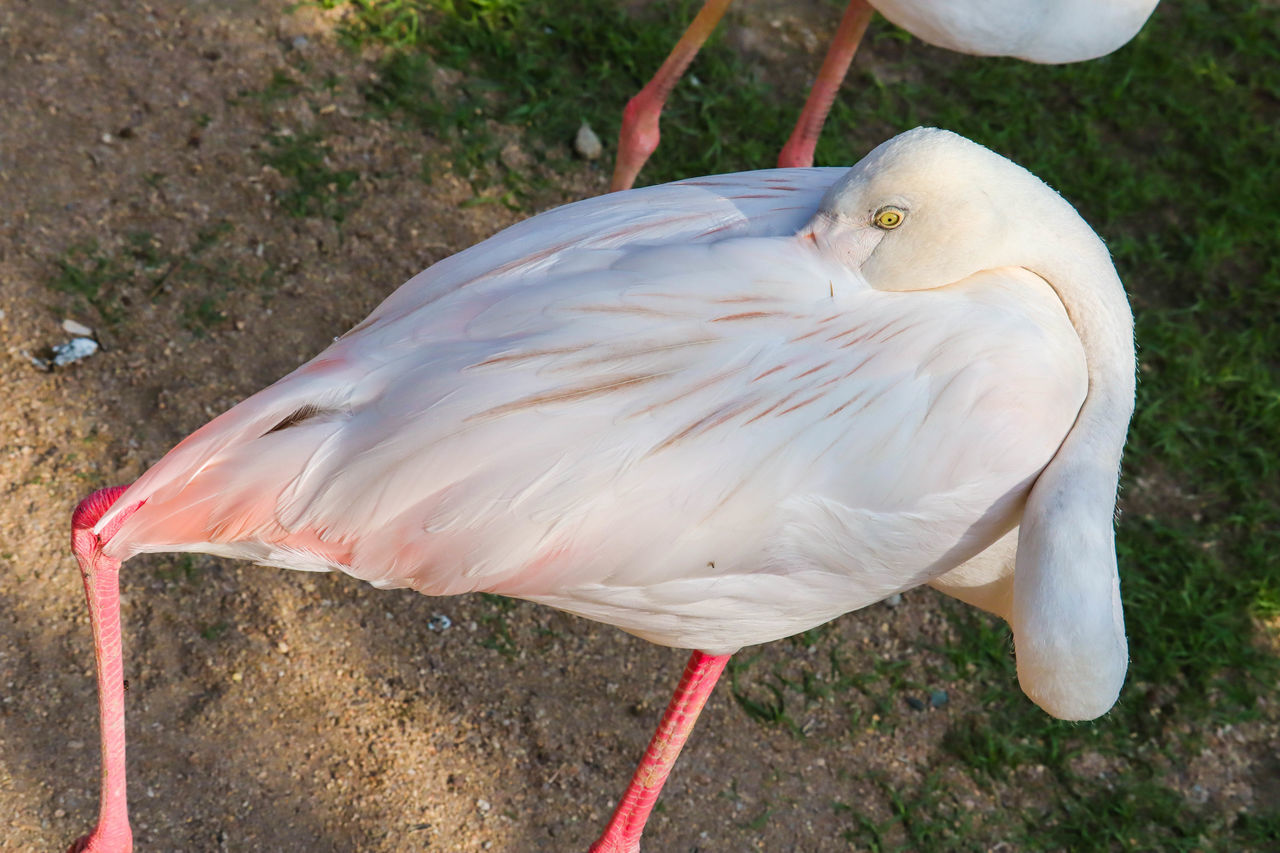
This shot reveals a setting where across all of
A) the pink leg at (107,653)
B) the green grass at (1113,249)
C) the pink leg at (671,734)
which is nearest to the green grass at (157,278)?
the green grass at (1113,249)

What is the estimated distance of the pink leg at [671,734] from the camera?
231cm

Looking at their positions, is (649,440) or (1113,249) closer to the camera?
(649,440)

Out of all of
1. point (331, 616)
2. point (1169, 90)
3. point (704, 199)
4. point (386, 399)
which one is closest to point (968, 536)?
point (704, 199)

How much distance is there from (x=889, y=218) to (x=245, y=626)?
5.33ft

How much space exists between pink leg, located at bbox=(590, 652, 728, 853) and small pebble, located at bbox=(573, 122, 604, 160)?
6.66ft

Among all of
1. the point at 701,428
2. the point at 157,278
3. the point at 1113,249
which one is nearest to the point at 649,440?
the point at 701,428

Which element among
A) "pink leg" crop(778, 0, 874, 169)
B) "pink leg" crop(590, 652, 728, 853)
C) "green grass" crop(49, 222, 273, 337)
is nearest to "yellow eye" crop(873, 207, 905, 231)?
"pink leg" crop(590, 652, 728, 853)

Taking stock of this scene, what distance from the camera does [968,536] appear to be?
2037 millimetres

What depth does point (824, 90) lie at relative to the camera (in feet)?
11.1

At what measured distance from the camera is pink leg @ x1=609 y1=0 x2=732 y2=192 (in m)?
3.29

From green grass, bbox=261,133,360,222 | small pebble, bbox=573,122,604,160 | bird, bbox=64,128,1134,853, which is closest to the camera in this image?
bird, bbox=64,128,1134,853

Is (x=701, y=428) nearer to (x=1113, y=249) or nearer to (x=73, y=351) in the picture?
(x=73, y=351)

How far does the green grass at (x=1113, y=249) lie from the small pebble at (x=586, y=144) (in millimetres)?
51

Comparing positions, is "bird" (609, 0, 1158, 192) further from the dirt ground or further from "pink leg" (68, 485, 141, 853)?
"pink leg" (68, 485, 141, 853)
